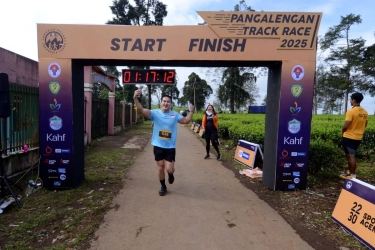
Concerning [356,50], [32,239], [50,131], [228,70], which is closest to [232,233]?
[32,239]

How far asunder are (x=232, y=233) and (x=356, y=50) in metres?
48.7

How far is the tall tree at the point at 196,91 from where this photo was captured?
61.6 m

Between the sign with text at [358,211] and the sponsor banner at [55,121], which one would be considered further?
the sponsor banner at [55,121]

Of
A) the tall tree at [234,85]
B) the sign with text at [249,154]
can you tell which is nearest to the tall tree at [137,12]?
the tall tree at [234,85]

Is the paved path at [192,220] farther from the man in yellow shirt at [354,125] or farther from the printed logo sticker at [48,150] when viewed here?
the man in yellow shirt at [354,125]

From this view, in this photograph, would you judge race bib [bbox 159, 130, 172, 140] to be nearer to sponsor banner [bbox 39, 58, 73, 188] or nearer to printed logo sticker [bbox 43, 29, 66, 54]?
sponsor banner [bbox 39, 58, 73, 188]

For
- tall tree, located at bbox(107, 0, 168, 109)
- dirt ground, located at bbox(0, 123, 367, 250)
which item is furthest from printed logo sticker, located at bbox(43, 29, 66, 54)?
tall tree, located at bbox(107, 0, 168, 109)

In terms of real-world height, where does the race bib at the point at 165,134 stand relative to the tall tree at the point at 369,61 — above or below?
below

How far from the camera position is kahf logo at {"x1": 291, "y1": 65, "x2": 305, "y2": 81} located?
548cm

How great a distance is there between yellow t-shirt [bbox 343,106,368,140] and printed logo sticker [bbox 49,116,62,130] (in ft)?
20.4

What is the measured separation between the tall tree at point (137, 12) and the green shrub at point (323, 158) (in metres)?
27.9

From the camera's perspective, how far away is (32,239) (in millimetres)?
3598

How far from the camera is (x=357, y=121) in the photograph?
5.91 meters

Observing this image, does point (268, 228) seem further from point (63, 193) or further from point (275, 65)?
point (63, 193)
